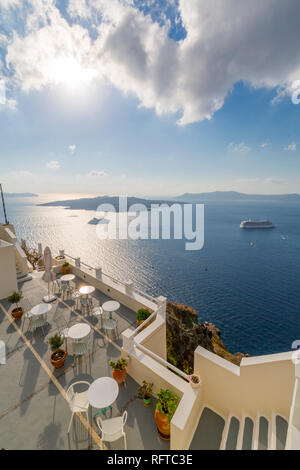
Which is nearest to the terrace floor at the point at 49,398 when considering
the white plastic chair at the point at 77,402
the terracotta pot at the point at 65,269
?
the white plastic chair at the point at 77,402

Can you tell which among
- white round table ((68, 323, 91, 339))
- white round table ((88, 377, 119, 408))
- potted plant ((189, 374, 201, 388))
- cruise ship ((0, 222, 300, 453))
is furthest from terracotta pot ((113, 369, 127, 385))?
potted plant ((189, 374, 201, 388))

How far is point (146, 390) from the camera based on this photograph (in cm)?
627

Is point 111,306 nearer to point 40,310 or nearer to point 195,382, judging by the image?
point 40,310

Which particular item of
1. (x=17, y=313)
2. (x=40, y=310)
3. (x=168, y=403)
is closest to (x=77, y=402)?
(x=168, y=403)

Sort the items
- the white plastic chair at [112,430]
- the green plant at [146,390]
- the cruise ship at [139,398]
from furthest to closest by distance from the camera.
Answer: the green plant at [146,390] → the cruise ship at [139,398] → the white plastic chair at [112,430]

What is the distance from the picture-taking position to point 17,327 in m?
9.45

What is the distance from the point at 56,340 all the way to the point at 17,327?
367cm

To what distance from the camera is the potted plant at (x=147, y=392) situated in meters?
6.04

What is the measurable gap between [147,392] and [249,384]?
3378 millimetres

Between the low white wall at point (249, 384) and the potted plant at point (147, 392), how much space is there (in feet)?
6.01

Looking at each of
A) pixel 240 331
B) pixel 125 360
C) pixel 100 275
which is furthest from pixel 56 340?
pixel 240 331

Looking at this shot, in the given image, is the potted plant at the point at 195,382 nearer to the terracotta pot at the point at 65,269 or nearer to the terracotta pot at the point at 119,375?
the terracotta pot at the point at 119,375
